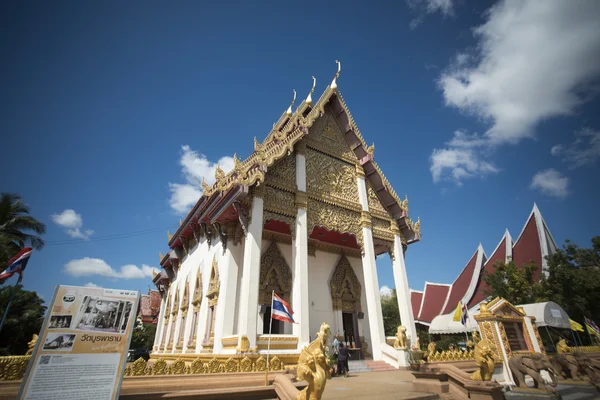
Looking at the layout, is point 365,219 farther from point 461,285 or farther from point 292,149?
point 461,285

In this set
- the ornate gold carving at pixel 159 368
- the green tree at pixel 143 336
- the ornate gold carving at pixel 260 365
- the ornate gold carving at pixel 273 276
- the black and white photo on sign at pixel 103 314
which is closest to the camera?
the black and white photo on sign at pixel 103 314

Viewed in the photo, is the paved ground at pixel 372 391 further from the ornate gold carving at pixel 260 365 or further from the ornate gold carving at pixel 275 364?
the ornate gold carving at pixel 260 365

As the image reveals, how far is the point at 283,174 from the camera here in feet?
30.1

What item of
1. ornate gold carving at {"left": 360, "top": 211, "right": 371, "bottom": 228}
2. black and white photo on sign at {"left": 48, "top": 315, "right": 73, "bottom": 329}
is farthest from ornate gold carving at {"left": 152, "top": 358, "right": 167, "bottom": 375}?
ornate gold carving at {"left": 360, "top": 211, "right": 371, "bottom": 228}

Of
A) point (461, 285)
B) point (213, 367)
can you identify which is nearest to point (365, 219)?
point (213, 367)

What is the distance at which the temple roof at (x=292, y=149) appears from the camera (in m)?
8.92

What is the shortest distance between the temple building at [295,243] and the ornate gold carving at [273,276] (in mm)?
34

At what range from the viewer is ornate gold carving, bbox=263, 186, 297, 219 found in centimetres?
850

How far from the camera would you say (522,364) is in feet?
20.9

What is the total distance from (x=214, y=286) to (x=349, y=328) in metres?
5.38

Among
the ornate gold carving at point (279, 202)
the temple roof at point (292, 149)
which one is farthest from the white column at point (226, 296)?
the ornate gold carving at point (279, 202)

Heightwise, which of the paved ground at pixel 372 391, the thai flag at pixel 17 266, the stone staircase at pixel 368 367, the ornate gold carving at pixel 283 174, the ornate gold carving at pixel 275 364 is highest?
the ornate gold carving at pixel 283 174

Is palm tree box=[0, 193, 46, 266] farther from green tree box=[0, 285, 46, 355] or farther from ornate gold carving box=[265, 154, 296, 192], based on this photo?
ornate gold carving box=[265, 154, 296, 192]

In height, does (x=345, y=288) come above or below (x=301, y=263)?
below
